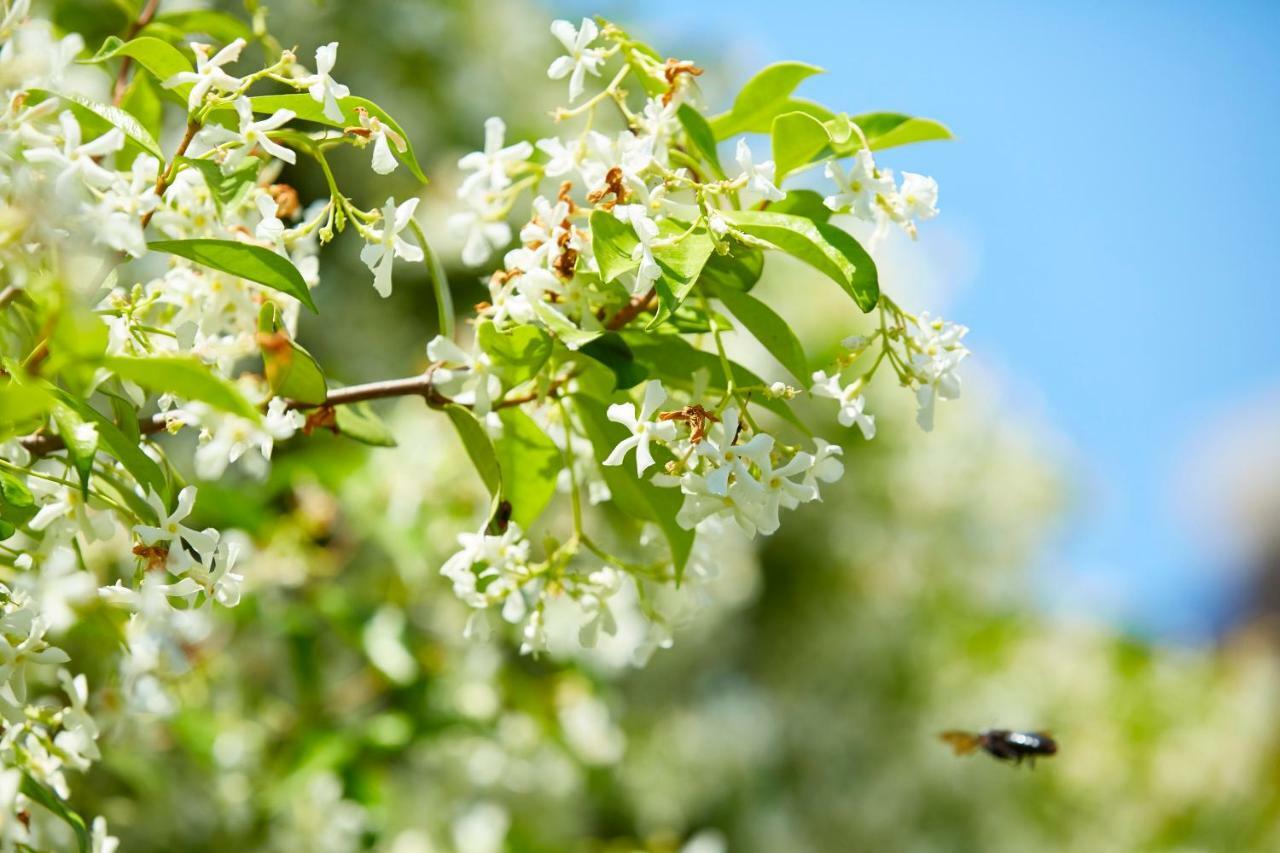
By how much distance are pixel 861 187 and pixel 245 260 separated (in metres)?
0.42

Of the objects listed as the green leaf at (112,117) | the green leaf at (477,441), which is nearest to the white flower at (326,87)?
the green leaf at (112,117)

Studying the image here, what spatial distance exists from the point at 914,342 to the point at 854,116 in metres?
0.21

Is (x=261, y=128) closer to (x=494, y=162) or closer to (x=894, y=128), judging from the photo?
(x=494, y=162)

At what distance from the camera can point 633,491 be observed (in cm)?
85

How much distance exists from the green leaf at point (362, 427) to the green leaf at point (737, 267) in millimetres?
289

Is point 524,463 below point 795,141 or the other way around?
below

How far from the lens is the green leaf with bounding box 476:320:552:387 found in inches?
30.3

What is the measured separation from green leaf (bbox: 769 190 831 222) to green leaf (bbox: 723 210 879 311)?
58 mm

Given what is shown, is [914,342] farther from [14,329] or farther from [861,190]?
[14,329]

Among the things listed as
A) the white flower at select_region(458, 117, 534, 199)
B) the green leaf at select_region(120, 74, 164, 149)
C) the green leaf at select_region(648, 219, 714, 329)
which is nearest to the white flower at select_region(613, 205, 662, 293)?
the green leaf at select_region(648, 219, 714, 329)

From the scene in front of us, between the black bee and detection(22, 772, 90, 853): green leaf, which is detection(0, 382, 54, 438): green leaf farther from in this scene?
the black bee

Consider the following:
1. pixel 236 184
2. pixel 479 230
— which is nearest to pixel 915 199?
pixel 479 230

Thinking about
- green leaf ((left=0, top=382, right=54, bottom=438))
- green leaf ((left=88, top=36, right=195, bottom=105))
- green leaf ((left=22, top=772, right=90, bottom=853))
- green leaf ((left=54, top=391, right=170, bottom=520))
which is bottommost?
green leaf ((left=22, top=772, right=90, bottom=853))

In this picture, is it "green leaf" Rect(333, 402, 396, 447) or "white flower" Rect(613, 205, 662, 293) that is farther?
"green leaf" Rect(333, 402, 396, 447)
